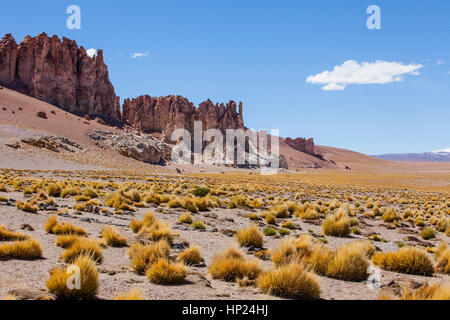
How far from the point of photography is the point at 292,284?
210 inches

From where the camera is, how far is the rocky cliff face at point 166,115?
419ft

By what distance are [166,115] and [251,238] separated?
125 meters

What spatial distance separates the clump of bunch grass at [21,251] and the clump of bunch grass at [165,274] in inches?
105

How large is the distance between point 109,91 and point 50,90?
20.6 meters

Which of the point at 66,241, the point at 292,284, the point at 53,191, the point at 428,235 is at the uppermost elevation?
the point at 53,191

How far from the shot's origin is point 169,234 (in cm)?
909

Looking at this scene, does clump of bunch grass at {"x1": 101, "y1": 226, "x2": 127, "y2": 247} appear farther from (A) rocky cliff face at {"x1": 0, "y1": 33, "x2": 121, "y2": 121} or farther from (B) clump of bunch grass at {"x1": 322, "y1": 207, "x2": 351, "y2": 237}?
(A) rocky cliff face at {"x1": 0, "y1": 33, "x2": 121, "y2": 121}

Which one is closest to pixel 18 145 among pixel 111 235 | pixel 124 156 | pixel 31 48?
pixel 124 156

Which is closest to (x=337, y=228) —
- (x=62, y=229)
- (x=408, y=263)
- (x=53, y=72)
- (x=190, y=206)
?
(x=408, y=263)

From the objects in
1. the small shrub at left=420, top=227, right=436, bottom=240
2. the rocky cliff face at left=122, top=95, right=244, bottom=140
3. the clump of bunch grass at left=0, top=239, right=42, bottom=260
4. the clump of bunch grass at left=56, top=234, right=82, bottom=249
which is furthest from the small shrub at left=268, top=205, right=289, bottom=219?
the rocky cliff face at left=122, top=95, right=244, bottom=140

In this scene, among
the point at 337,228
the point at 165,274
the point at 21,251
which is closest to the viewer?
the point at 165,274

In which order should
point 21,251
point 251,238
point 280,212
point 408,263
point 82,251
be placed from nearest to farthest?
1. point 82,251
2. point 21,251
3. point 408,263
4. point 251,238
5. point 280,212

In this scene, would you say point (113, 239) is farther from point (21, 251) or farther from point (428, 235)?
point (428, 235)

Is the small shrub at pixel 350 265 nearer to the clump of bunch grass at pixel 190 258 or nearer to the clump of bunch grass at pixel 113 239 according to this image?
the clump of bunch grass at pixel 190 258
